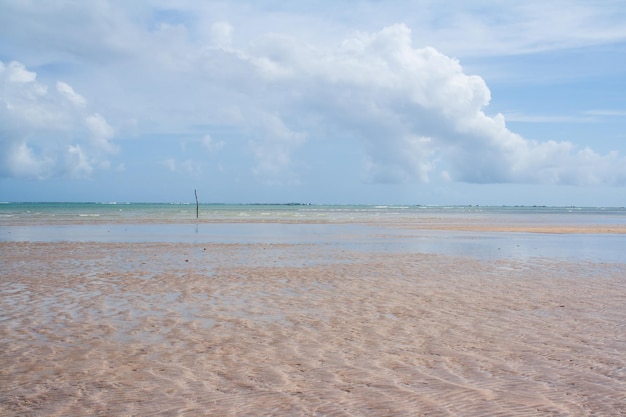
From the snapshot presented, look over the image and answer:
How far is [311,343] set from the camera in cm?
942

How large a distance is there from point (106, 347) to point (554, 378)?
21.9 feet

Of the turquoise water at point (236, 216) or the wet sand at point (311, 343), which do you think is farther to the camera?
the turquoise water at point (236, 216)

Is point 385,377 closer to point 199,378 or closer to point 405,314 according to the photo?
point 199,378

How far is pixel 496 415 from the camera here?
20.4 ft

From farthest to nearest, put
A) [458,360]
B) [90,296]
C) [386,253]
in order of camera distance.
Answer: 1. [386,253]
2. [90,296]
3. [458,360]

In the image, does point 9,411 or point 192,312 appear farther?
point 192,312

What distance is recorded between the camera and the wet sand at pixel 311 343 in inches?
262

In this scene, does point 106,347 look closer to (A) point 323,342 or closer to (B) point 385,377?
(A) point 323,342

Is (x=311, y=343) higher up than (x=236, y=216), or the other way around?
(x=236, y=216)

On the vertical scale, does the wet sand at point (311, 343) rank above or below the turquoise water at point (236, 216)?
below

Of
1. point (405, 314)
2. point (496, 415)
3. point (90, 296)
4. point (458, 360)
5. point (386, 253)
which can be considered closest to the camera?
point (496, 415)

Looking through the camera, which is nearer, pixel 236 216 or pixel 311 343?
pixel 311 343

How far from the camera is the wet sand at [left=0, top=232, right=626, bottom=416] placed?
6.66m

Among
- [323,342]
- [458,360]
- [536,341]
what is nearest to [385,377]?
[458,360]
